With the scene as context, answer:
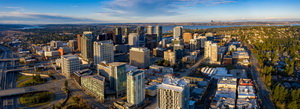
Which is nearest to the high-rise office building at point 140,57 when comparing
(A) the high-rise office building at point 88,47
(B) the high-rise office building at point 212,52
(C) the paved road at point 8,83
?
(A) the high-rise office building at point 88,47

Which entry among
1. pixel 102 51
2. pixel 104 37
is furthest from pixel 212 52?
pixel 104 37

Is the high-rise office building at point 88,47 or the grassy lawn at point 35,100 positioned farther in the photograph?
the high-rise office building at point 88,47

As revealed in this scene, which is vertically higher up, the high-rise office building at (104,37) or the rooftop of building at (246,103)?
the high-rise office building at (104,37)

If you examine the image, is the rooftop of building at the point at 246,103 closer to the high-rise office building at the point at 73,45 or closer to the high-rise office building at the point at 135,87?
the high-rise office building at the point at 135,87

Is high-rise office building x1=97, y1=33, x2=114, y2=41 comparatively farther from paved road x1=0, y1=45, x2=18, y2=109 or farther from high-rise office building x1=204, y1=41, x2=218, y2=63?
high-rise office building x1=204, y1=41, x2=218, y2=63

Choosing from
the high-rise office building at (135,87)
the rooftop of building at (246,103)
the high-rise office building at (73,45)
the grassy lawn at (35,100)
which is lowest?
the grassy lawn at (35,100)

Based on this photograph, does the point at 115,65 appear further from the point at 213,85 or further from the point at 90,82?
the point at 213,85

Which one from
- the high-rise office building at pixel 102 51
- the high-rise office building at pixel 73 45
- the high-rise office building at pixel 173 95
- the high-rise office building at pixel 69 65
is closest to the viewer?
the high-rise office building at pixel 173 95

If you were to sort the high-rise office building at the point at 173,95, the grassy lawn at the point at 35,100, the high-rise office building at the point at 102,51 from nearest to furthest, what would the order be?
the high-rise office building at the point at 173,95 → the grassy lawn at the point at 35,100 → the high-rise office building at the point at 102,51
